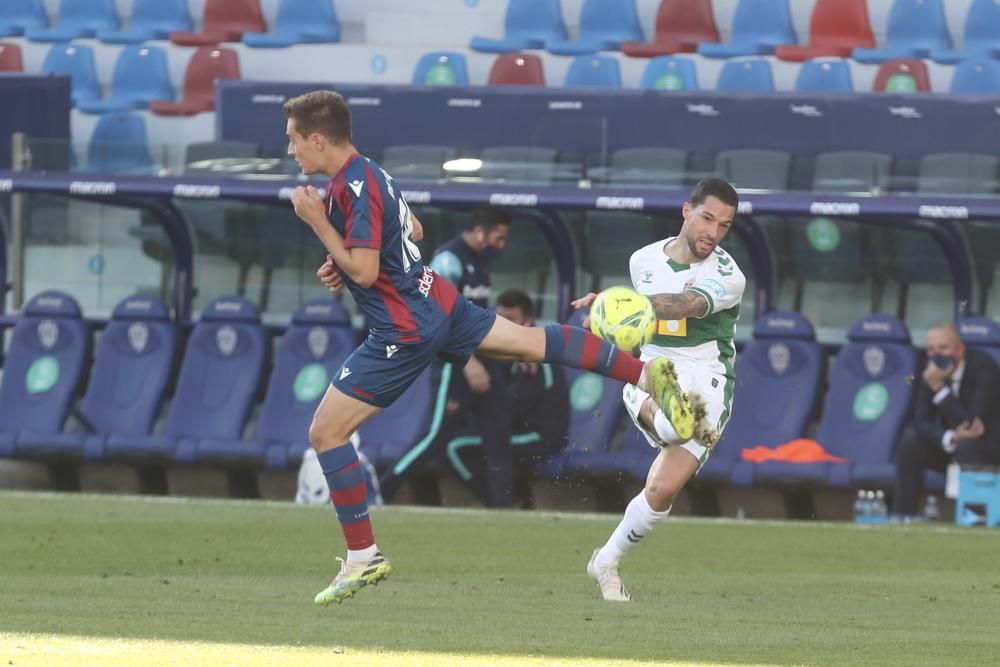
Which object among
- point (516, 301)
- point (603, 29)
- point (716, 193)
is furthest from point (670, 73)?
point (716, 193)

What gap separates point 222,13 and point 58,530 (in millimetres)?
10752

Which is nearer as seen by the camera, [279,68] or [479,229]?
[479,229]

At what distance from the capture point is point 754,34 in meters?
19.9

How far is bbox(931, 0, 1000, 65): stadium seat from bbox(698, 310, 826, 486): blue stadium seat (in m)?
4.75

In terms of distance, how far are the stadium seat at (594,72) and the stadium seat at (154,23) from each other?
190 inches

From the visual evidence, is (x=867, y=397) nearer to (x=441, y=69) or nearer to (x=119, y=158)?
(x=119, y=158)

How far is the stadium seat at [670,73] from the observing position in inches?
756

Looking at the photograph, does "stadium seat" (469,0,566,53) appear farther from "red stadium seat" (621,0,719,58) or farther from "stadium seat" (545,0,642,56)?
"red stadium seat" (621,0,719,58)

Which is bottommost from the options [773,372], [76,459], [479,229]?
[76,459]

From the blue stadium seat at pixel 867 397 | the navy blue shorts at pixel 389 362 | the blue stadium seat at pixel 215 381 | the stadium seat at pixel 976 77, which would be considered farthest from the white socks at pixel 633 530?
the stadium seat at pixel 976 77

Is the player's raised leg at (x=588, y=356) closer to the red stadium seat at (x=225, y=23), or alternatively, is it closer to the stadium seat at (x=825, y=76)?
the stadium seat at (x=825, y=76)

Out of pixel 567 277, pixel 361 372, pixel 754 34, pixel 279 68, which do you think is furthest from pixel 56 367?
pixel 361 372

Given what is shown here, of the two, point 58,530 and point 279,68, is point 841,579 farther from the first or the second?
point 279,68

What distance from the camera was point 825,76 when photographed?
731 inches
